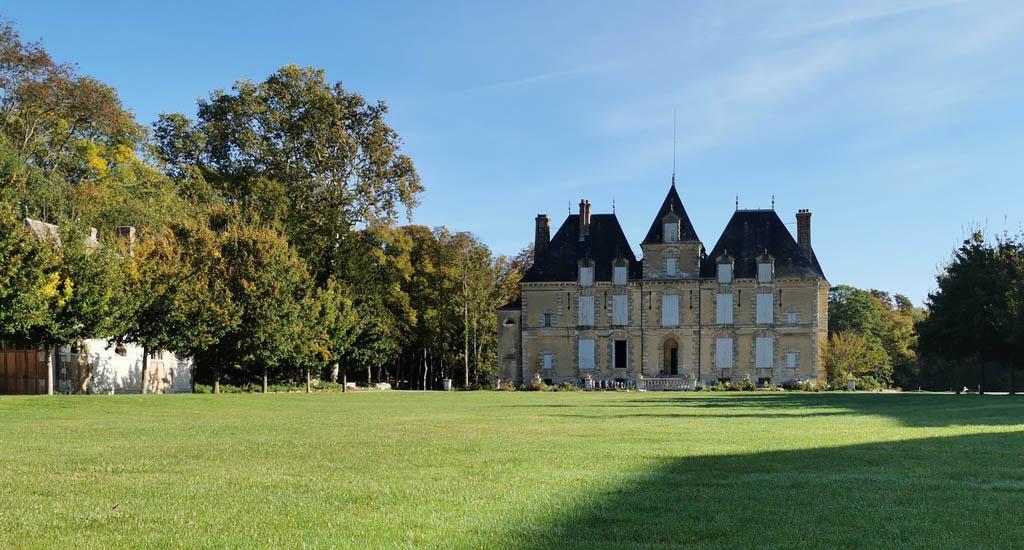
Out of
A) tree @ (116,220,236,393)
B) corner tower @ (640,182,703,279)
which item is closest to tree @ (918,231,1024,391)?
corner tower @ (640,182,703,279)

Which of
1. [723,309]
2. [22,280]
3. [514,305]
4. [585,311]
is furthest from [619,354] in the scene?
[22,280]

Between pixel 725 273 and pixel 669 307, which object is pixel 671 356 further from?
pixel 725 273

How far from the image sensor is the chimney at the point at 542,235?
7181cm

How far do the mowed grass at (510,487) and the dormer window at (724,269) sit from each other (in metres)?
49.7

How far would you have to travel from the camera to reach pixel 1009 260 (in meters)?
47.6

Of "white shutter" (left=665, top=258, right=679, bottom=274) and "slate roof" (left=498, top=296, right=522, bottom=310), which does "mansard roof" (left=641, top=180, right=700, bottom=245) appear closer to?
"white shutter" (left=665, top=258, right=679, bottom=274)

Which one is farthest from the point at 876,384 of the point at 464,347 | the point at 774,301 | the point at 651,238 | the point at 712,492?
the point at 712,492

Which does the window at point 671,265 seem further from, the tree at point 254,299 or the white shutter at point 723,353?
the tree at point 254,299

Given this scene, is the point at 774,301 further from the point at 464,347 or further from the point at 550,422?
the point at 550,422

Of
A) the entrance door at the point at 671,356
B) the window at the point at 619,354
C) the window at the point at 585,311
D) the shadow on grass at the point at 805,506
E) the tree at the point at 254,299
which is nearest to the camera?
the shadow on grass at the point at 805,506

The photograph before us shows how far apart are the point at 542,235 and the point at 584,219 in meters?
3.20

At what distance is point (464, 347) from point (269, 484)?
63.7 metres

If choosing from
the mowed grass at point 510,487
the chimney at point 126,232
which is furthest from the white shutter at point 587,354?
the mowed grass at point 510,487

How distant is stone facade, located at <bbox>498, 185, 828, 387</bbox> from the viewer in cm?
6675
